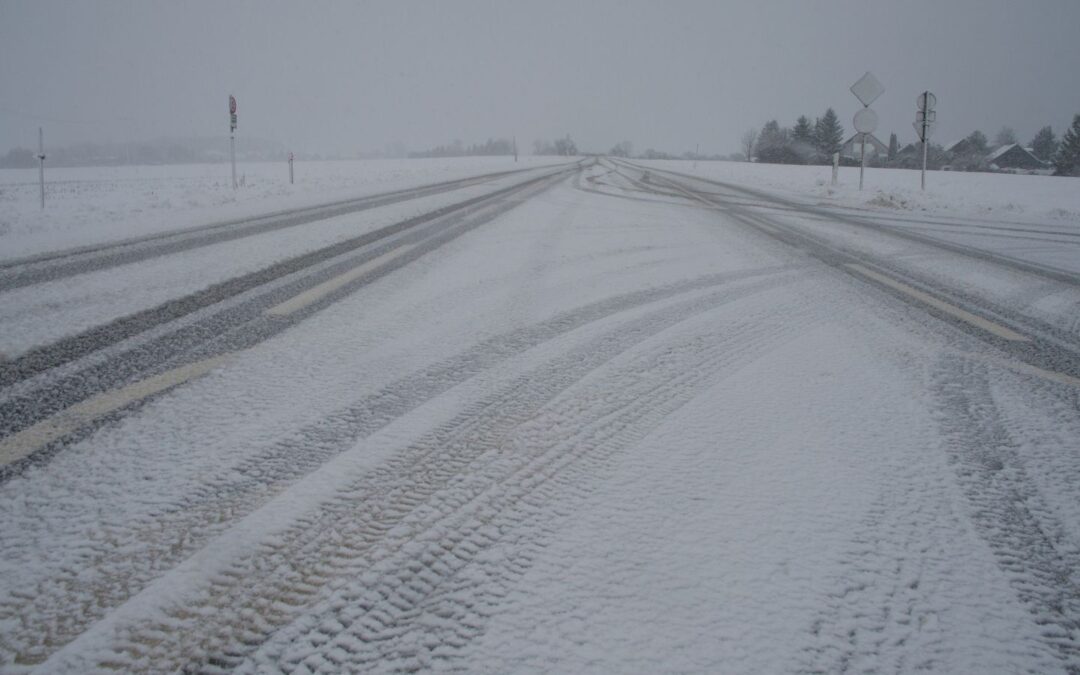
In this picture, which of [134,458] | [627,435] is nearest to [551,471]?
[627,435]

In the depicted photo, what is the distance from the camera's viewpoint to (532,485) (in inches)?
54.8

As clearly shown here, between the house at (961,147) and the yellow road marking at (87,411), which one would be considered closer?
the yellow road marking at (87,411)

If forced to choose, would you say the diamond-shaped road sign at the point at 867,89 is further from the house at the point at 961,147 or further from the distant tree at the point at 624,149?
the distant tree at the point at 624,149

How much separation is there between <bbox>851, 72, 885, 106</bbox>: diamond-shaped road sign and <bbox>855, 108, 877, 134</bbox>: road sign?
0.24 metres

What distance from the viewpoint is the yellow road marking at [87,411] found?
1490mm

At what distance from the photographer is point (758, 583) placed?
3.55 ft

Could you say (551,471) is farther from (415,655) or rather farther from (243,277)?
(243,277)

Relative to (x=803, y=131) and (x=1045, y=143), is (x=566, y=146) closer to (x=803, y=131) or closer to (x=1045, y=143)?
(x=803, y=131)

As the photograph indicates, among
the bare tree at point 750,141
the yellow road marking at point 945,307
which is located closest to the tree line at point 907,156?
the bare tree at point 750,141

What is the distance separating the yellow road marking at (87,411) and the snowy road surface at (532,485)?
0.04ft

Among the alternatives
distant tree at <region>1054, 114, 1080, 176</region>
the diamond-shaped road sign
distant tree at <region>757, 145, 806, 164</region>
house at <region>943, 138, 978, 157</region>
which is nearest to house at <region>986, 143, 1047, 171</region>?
house at <region>943, 138, 978, 157</region>

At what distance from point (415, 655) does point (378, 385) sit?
121cm

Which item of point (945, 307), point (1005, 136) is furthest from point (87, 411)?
point (1005, 136)

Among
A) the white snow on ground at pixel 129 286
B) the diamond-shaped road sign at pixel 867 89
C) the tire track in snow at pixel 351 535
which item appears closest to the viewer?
the tire track in snow at pixel 351 535
